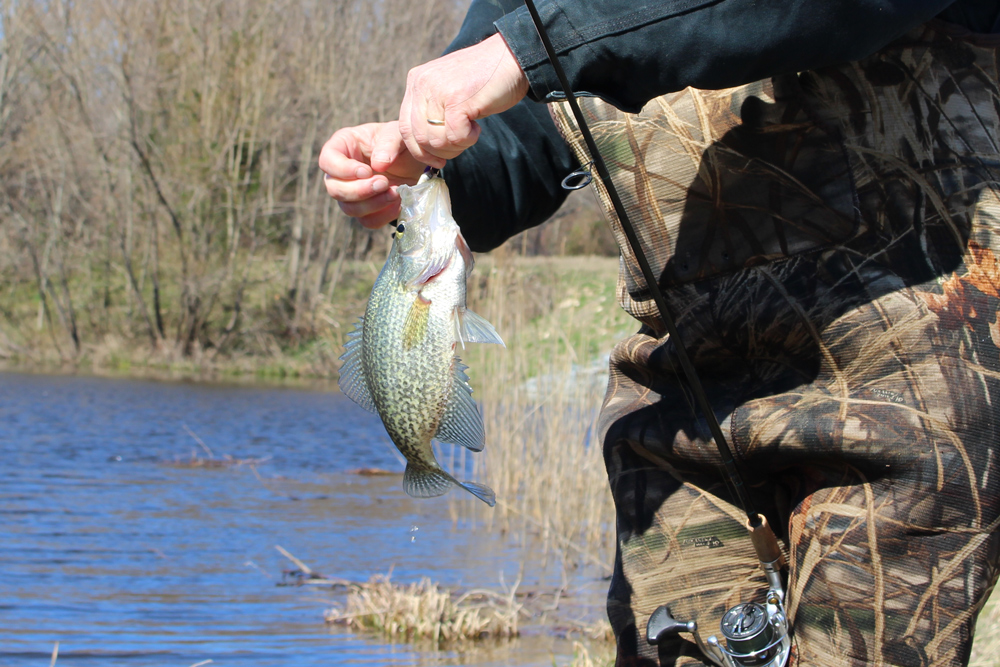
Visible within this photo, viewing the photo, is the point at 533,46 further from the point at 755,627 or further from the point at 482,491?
the point at 755,627

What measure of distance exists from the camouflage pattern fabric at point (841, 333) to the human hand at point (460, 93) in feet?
1.63

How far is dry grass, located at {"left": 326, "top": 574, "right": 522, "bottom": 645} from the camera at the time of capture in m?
5.15

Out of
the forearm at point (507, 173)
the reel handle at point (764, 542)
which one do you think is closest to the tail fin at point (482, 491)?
the reel handle at point (764, 542)

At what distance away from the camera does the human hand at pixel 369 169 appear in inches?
68.8

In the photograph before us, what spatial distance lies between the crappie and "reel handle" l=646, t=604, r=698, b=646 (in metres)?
0.49

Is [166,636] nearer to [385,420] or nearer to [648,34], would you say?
[385,420]

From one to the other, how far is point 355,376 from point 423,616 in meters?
3.78

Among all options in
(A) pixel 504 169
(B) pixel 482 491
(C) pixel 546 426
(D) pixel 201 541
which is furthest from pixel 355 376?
(D) pixel 201 541

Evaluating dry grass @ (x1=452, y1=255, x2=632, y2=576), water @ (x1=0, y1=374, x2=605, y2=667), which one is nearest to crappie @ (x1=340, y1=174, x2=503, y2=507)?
water @ (x1=0, y1=374, x2=605, y2=667)

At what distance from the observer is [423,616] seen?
5.22 m

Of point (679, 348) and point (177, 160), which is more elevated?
point (679, 348)

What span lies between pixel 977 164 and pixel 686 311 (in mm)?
520

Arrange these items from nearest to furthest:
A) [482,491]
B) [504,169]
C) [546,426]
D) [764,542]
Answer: [482,491] < [764,542] < [504,169] < [546,426]

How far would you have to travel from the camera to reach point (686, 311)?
1.83 m
